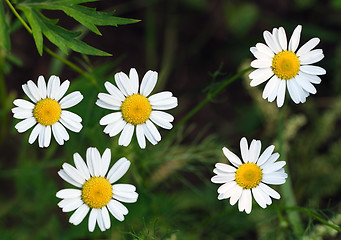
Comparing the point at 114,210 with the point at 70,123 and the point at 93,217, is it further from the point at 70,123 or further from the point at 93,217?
the point at 70,123

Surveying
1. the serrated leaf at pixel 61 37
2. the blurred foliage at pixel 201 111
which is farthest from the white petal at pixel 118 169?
the blurred foliage at pixel 201 111

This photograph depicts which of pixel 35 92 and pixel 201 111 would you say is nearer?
pixel 35 92

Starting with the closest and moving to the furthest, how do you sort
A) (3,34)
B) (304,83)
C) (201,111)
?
(3,34)
(304,83)
(201,111)

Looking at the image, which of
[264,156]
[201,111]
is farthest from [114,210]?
[201,111]

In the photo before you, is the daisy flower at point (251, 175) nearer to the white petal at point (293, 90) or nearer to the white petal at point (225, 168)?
the white petal at point (225, 168)

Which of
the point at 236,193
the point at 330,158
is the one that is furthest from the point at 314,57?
the point at 330,158

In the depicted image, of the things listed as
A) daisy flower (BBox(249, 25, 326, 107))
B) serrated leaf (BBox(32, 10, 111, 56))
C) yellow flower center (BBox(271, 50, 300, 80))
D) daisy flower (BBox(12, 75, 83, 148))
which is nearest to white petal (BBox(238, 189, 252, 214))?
daisy flower (BBox(249, 25, 326, 107))

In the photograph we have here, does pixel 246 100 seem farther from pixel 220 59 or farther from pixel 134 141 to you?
pixel 134 141
